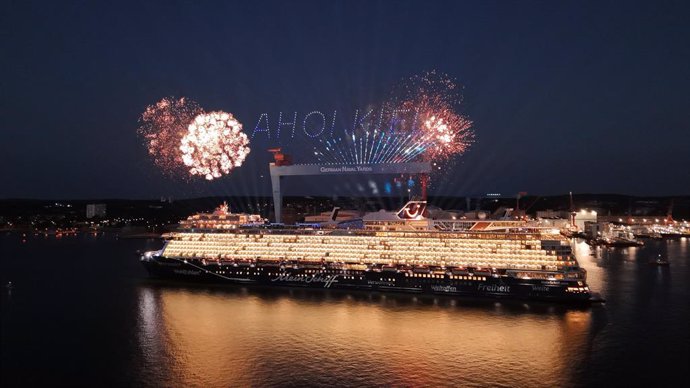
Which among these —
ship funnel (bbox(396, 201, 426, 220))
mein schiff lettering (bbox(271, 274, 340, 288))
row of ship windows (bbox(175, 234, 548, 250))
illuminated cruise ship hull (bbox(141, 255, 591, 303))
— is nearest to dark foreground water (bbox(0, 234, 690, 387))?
illuminated cruise ship hull (bbox(141, 255, 591, 303))

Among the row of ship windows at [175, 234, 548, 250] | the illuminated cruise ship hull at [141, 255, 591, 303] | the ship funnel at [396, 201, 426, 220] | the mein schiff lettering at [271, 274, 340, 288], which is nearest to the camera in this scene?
the illuminated cruise ship hull at [141, 255, 591, 303]

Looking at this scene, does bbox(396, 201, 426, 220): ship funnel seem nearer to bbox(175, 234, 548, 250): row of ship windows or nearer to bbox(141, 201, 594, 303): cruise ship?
bbox(141, 201, 594, 303): cruise ship

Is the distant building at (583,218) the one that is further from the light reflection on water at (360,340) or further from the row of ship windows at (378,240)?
the light reflection on water at (360,340)

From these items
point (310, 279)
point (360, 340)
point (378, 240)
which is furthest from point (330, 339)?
point (378, 240)

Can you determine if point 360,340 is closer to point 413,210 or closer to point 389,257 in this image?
point 389,257

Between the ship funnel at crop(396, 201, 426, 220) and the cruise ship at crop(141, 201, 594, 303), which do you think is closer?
the cruise ship at crop(141, 201, 594, 303)

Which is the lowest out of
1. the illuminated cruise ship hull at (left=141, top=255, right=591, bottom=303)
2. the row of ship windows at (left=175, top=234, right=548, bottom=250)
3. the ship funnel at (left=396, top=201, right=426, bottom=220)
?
the illuminated cruise ship hull at (left=141, top=255, right=591, bottom=303)
